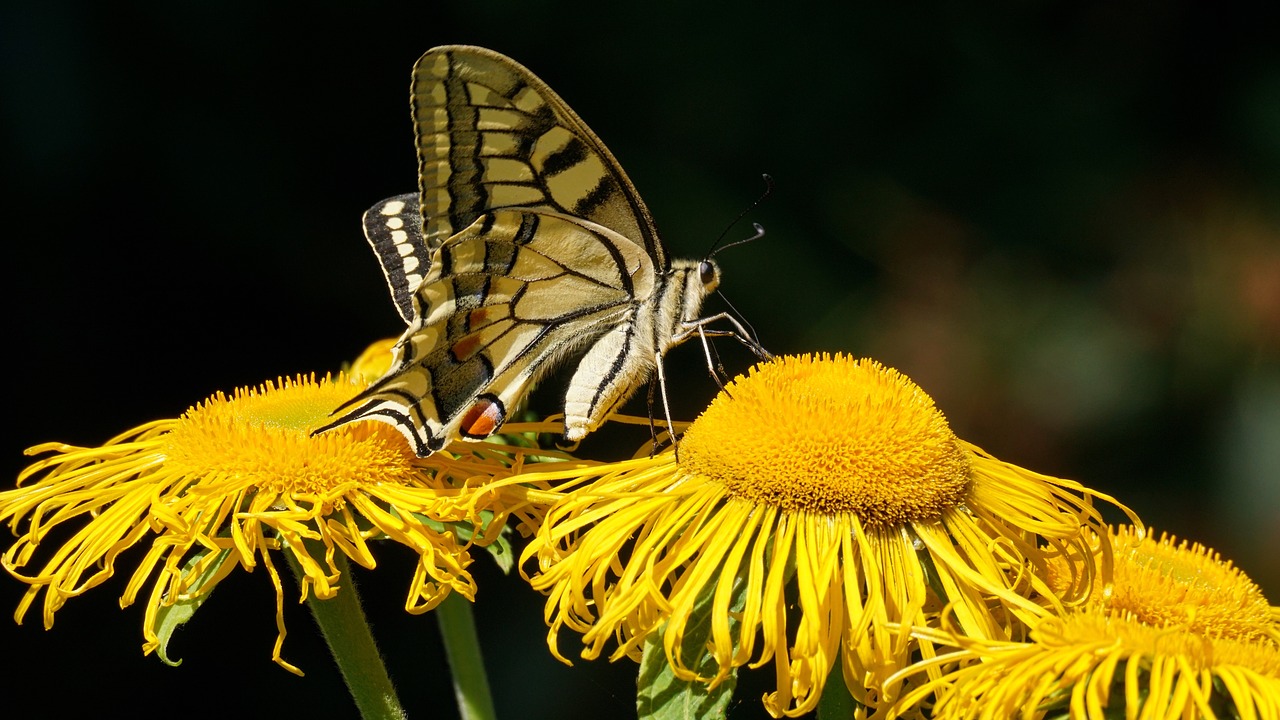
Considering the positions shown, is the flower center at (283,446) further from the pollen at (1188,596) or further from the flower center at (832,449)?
the pollen at (1188,596)

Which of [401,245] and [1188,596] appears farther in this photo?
[401,245]

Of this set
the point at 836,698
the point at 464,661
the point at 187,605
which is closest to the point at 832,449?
the point at 836,698

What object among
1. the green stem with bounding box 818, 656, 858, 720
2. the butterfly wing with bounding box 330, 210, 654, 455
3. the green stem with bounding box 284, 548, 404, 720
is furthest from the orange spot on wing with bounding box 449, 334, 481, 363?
the green stem with bounding box 818, 656, 858, 720

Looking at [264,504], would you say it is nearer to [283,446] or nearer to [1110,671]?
[283,446]

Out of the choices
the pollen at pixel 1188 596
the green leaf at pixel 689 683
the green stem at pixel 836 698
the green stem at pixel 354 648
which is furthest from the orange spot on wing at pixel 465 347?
the pollen at pixel 1188 596

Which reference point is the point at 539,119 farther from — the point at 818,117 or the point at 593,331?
the point at 818,117
